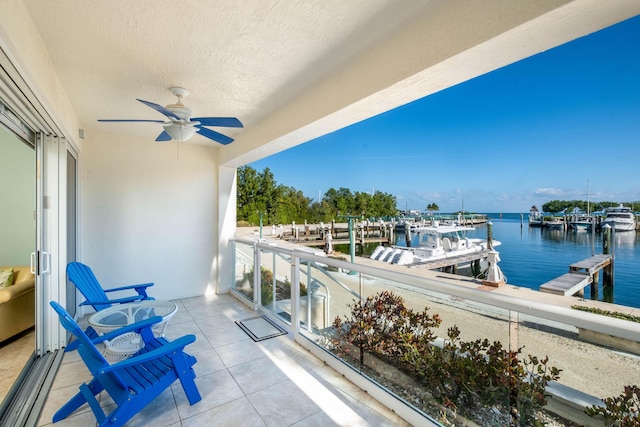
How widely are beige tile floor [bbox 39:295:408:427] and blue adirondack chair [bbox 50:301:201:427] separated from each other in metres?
0.17

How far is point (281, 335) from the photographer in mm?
3457

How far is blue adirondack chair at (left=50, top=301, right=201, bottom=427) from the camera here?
1.84m

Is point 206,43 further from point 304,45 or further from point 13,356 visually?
point 13,356

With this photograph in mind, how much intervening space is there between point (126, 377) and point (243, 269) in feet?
9.47

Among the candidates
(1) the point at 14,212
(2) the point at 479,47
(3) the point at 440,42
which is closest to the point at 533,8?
(2) the point at 479,47

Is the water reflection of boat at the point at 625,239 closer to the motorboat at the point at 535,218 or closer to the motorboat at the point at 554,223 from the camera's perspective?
the motorboat at the point at 554,223

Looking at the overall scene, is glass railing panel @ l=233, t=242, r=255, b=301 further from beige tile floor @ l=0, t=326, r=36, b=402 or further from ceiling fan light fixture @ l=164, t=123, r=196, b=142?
beige tile floor @ l=0, t=326, r=36, b=402

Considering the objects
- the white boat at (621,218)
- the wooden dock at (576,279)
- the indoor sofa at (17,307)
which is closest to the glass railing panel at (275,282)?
the indoor sofa at (17,307)

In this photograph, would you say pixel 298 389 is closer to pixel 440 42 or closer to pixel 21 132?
pixel 440 42

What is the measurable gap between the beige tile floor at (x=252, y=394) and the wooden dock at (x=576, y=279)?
30.3 feet

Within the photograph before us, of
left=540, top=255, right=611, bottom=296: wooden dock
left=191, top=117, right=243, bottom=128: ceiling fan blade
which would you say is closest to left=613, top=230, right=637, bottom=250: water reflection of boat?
left=540, top=255, right=611, bottom=296: wooden dock

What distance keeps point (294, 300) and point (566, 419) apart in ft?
8.21

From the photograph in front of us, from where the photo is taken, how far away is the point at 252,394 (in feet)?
7.64

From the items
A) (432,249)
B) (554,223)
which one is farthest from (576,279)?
(554,223)
